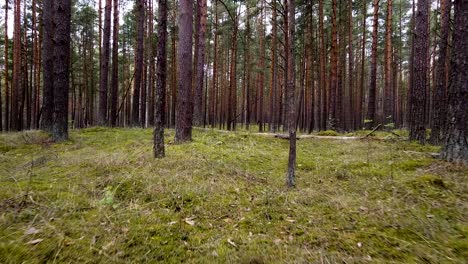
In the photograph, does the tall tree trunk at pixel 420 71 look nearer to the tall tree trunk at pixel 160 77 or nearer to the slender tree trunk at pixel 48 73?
the tall tree trunk at pixel 160 77

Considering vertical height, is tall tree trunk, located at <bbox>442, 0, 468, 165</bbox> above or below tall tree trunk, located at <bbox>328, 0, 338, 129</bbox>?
below

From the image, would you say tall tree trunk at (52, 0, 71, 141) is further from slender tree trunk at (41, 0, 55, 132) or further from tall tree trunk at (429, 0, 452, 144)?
tall tree trunk at (429, 0, 452, 144)

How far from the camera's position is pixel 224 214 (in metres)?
2.95

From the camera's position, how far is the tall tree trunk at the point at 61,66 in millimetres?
8188

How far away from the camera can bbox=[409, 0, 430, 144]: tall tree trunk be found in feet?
25.8

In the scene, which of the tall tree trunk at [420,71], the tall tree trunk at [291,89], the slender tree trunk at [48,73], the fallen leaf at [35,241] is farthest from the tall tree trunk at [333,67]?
the fallen leaf at [35,241]

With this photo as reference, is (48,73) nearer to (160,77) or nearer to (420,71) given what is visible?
(160,77)

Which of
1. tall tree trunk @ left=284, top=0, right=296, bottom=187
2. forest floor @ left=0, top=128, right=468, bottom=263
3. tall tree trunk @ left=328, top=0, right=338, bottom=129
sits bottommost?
forest floor @ left=0, top=128, right=468, bottom=263

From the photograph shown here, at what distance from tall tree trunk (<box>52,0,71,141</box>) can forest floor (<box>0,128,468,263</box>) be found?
386cm

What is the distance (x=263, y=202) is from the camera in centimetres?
329

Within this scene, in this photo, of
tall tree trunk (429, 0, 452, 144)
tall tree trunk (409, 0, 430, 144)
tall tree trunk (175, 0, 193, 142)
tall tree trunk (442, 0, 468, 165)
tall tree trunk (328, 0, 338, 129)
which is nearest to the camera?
tall tree trunk (442, 0, 468, 165)

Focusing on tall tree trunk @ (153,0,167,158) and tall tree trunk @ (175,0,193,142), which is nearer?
tall tree trunk @ (153,0,167,158)

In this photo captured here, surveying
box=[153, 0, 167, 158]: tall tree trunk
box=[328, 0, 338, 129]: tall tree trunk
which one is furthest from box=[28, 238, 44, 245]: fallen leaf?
box=[328, 0, 338, 129]: tall tree trunk

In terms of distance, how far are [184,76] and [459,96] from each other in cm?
625
